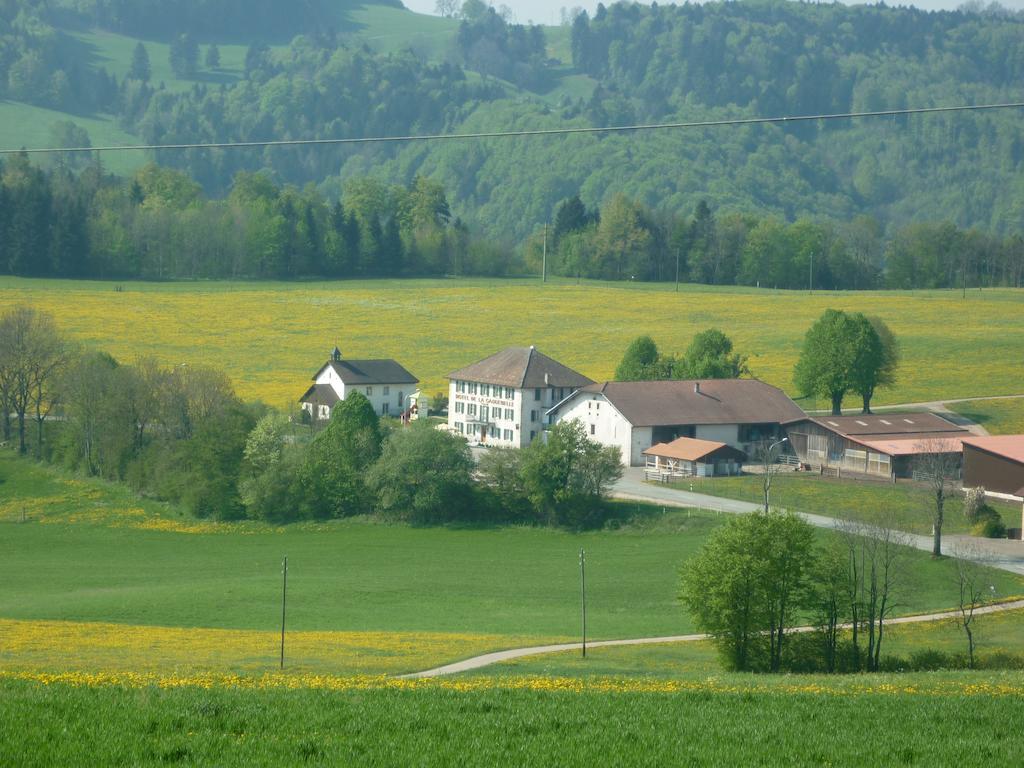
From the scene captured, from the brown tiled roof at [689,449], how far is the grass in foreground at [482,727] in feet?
147

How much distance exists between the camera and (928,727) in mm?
15711

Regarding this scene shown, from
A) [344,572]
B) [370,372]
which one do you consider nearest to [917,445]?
[344,572]

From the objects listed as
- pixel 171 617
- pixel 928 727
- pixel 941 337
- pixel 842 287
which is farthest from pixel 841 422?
pixel 842 287

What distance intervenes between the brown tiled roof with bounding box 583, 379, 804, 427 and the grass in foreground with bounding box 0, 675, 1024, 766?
49.6 m

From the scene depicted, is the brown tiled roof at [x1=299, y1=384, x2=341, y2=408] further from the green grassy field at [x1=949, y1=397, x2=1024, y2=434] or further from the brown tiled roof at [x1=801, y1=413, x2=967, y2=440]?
the green grassy field at [x1=949, y1=397, x2=1024, y2=434]

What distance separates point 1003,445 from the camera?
194 feet

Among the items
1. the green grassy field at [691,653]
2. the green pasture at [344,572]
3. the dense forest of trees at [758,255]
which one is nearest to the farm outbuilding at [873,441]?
the green pasture at [344,572]

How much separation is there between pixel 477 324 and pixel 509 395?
98.5 ft

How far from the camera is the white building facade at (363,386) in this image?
75.5 metres

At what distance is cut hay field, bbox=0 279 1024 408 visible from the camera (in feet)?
284

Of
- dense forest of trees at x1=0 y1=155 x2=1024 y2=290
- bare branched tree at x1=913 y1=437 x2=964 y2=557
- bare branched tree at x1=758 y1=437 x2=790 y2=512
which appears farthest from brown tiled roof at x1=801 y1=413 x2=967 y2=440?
dense forest of trees at x1=0 y1=155 x2=1024 y2=290

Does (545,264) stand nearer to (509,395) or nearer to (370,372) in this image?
(370,372)

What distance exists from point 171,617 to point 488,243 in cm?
10145

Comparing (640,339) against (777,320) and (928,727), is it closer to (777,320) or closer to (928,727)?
(777,320)
